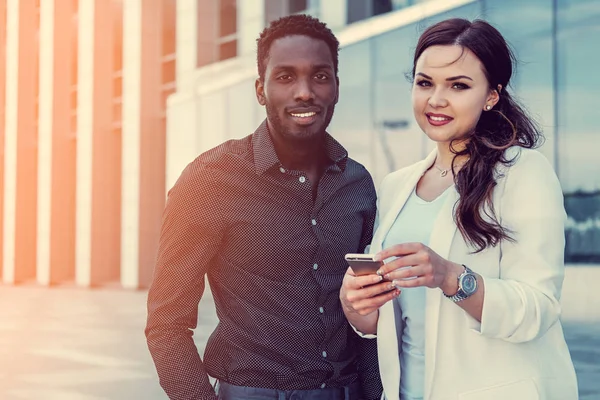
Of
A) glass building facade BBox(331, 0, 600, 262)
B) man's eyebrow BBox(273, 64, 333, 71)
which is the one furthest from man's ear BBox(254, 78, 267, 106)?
glass building facade BBox(331, 0, 600, 262)

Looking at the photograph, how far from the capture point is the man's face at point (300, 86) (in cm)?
308

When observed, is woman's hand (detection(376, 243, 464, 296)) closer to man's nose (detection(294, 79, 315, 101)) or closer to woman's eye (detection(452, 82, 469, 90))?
woman's eye (detection(452, 82, 469, 90))

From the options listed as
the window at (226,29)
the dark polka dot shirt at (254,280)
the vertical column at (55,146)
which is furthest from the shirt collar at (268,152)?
the vertical column at (55,146)

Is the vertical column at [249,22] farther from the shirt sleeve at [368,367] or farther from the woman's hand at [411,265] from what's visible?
the woman's hand at [411,265]

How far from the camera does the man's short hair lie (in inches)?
124

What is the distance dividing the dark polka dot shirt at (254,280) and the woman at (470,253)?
0.18 meters

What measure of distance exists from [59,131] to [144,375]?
2592 centimetres

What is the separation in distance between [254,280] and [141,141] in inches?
1043

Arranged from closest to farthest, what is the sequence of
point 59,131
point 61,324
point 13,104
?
point 61,324
point 59,131
point 13,104

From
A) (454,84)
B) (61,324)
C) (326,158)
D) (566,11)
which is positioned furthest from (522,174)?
(61,324)

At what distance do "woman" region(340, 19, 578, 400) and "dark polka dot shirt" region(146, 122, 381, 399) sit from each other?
0.61ft

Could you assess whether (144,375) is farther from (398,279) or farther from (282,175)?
(398,279)

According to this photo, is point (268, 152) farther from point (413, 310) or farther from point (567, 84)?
point (567, 84)

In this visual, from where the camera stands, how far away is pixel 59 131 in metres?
34.2
